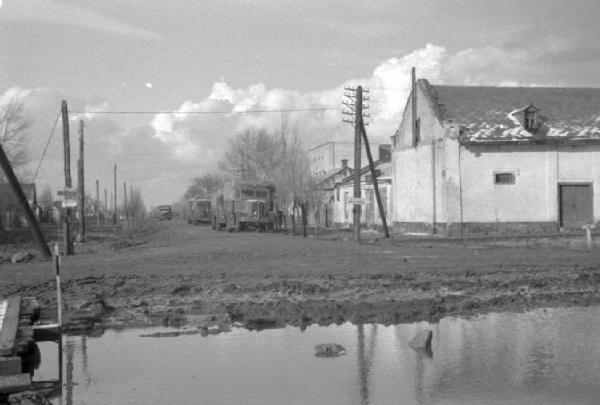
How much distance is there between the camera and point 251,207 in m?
50.8

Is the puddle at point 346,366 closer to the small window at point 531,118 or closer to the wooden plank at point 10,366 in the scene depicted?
the wooden plank at point 10,366

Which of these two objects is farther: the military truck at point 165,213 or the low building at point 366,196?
the military truck at point 165,213

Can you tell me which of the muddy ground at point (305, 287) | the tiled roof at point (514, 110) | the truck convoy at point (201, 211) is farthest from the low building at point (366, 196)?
the muddy ground at point (305, 287)

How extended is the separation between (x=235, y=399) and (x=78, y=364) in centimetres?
302

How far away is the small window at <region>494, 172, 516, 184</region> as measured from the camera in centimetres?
3856

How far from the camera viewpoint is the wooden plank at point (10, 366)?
771 cm

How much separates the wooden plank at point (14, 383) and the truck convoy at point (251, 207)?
4315 centimetres

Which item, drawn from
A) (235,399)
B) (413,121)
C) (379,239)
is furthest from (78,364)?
(413,121)

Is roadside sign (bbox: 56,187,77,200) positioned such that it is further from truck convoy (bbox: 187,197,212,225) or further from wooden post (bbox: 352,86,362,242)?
truck convoy (bbox: 187,197,212,225)

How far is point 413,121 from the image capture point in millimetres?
42688

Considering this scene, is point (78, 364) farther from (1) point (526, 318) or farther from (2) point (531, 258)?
(2) point (531, 258)

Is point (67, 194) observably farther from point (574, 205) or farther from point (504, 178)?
point (574, 205)

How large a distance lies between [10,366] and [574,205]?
36262 mm

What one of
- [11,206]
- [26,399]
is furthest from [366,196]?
[26,399]
